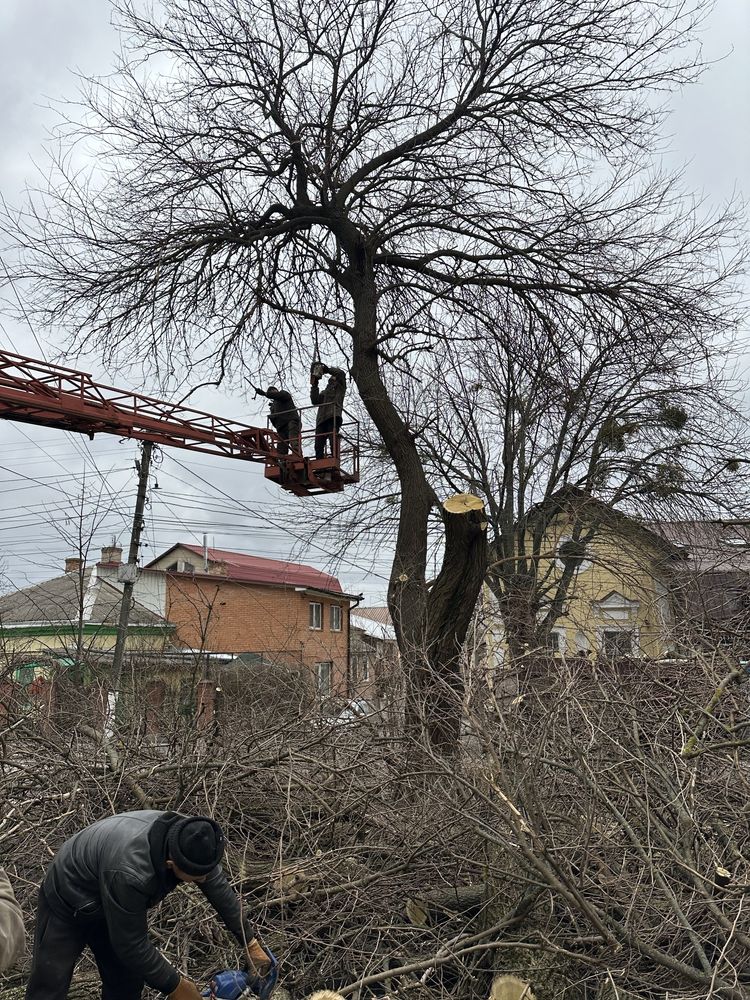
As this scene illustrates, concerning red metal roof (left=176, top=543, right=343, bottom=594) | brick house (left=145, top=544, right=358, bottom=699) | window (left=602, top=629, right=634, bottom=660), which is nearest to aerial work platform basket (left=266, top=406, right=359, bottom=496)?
window (left=602, top=629, right=634, bottom=660)

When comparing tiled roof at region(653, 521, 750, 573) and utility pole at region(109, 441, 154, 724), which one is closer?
tiled roof at region(653, 521, 750, 573)

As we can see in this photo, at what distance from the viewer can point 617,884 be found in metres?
4.14

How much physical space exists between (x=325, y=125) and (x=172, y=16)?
75.3 inches

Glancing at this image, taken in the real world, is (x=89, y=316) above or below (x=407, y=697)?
above

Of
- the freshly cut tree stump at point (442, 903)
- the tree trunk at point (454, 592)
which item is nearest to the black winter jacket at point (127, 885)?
the freshly cut tree stump at point (442, 903)

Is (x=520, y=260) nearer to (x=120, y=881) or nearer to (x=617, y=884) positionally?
(x=617, y=884)

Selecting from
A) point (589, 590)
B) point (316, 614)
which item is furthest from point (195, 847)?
point (316, 614)

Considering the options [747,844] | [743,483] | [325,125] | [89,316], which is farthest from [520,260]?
[747,844]

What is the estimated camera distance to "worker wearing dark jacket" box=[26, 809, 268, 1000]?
3445 millimetres

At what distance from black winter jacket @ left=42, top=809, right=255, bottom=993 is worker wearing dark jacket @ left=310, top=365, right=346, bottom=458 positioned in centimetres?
669

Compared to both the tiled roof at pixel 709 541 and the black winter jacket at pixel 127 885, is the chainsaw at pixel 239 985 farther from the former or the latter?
the tiled roof at pixel 709 541

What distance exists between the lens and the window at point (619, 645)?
589 cm

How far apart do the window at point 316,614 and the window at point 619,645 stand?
25117mm

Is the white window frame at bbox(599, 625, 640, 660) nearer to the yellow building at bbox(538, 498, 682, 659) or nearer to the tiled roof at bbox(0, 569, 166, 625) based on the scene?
the yellow building at bbox(538, 498, 682, 659)
